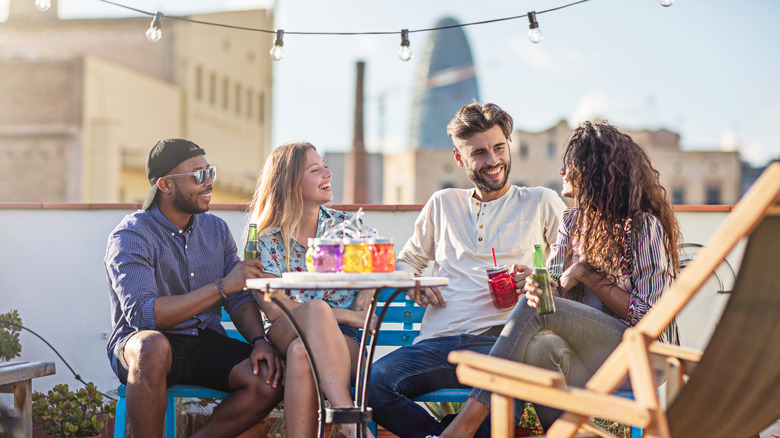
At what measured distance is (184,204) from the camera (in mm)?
4309

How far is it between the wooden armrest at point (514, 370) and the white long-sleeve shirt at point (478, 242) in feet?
4.68

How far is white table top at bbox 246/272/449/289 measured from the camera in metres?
3.13

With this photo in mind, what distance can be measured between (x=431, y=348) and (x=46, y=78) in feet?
112

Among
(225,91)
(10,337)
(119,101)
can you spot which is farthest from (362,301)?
(225,91)

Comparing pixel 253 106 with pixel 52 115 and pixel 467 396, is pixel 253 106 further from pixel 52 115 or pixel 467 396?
pixel 467 396

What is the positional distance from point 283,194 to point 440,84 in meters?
119

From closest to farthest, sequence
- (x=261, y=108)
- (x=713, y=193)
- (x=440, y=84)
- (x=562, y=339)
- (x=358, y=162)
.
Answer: (x=562, y=339) → (x=358, y=162) → (x=261, y=108) → (x=713, y=193) → (x=440, y=84)

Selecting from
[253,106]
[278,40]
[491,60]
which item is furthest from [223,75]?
[491,60]

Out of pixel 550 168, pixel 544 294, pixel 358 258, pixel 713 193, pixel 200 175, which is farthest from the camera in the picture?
pixel 550 168

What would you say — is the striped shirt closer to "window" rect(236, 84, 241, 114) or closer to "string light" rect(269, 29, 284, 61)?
"string light" rect(269, 29, 284, 61)

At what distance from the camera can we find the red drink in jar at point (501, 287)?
156 inches

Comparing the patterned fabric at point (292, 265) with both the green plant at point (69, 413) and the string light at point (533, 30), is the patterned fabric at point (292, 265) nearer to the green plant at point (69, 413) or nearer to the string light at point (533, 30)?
the green plant at point (69, 413)

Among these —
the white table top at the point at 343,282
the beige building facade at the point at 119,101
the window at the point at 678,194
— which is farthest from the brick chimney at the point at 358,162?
the window at the point at 678,194

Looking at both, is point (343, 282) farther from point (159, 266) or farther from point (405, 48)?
point (405, 48)
